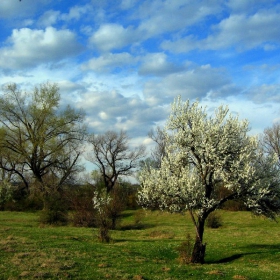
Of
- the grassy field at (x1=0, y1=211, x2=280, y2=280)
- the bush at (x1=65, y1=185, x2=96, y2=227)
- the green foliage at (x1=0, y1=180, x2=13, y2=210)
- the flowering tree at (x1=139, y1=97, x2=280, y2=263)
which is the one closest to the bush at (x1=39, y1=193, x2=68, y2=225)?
the bush at (x1=65, y1=185, x2=96, y2=227)

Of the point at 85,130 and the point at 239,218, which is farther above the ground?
the point at 85,130

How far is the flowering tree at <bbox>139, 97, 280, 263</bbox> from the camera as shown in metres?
17.9

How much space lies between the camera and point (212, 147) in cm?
1780

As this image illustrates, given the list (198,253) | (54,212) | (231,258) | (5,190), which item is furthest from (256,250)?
(5,190)

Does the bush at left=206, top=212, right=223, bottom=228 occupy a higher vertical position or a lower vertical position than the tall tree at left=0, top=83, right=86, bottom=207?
lower

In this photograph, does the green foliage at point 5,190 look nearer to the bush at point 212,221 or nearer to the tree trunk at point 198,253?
the bush at point 212,221

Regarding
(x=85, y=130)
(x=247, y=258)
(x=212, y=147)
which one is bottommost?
(x=247, y=258)

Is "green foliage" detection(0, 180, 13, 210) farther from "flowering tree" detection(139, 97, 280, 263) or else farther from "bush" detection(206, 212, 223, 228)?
"flowering tree" detection(139, 97, 280, 263)

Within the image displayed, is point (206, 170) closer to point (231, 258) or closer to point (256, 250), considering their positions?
point (231, 258)

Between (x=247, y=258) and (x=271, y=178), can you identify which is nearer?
(x=271, y=178)

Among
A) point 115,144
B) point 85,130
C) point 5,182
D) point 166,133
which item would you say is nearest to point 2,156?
point 5,182

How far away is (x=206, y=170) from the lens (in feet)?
61.6

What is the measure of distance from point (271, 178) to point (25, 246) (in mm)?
14194

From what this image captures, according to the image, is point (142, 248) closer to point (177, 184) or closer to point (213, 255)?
point (213, 255)
